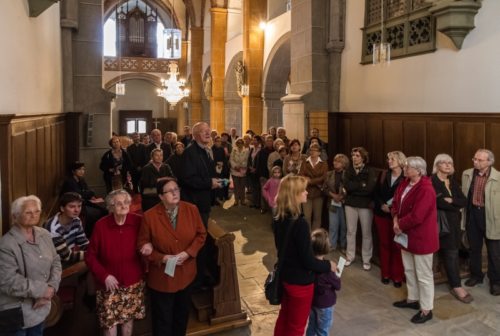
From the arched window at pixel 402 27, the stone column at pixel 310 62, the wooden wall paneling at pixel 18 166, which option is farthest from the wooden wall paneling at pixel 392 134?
the wooden wall paneling at pixel 18 166

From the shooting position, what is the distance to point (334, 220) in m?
5.35

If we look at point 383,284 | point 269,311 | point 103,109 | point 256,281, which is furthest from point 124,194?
point 103,109

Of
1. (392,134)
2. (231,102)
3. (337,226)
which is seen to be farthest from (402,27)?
(231,102)

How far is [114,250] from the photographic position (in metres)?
2.74

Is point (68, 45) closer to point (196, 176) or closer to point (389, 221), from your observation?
point (196, 176)

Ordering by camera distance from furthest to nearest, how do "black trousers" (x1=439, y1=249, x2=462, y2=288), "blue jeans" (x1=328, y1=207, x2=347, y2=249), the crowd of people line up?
"blue jeans" (x1=328, y1=207, x2=347, y2=249), "black trousers" (x1=439, y1=249, x2=462, y2=288), the crowd of people

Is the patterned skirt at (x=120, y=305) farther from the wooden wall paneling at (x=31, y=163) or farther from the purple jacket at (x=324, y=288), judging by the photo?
the wooden wall paneling at (x=31, y=163)

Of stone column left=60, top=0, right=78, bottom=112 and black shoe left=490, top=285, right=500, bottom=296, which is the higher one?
stone column left=60, top=0, right=78, bottom=112

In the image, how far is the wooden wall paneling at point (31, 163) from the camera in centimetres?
363

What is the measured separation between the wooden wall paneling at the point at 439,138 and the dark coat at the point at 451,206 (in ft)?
4.90

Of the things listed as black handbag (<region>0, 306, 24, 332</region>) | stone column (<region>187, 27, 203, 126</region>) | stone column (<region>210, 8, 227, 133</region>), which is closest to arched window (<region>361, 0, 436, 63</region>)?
black handbag (<region>0, 306, 24, 332</region>)

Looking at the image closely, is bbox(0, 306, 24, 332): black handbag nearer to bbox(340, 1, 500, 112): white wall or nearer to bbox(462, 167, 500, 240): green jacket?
bbox(462, 167, 500, 240): green jacket

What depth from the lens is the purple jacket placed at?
2709 mm

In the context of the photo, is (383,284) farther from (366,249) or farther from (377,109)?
(377,109)
